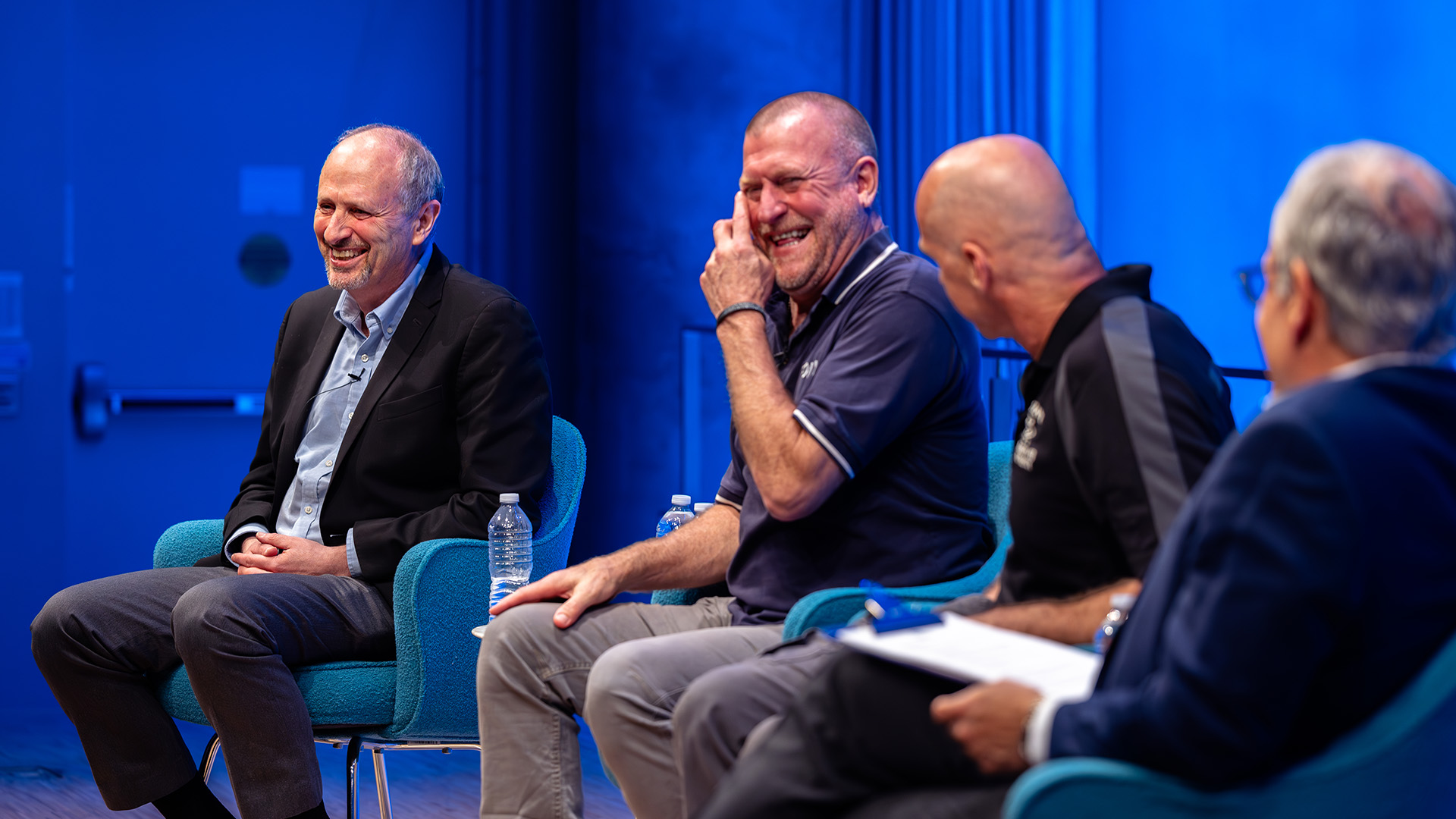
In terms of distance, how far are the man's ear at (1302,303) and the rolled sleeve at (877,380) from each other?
90cm

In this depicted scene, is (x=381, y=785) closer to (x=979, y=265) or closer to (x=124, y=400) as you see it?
(x=979, y=265)

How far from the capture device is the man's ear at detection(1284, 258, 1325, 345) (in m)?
1.18

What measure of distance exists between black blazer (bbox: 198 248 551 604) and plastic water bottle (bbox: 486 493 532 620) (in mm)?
28

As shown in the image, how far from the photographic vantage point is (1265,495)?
112cm

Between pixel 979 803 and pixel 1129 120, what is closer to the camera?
pixel 979 803

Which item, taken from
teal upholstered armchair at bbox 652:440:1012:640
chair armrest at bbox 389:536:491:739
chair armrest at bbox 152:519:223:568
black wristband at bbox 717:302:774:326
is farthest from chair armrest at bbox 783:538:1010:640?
chair armrest at bbox 152:519:223:568

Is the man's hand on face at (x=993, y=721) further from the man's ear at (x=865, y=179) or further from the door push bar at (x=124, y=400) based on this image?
the door push bar at (x=124, y=400)

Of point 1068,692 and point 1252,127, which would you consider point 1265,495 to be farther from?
point 1252,127

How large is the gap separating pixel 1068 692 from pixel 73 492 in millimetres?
4087

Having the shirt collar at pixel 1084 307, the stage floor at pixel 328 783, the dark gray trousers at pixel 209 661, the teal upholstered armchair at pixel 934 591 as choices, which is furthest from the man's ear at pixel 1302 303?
the stage floor at pixel 328 783

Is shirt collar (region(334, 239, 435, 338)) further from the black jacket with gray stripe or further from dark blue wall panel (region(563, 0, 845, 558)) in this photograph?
dark blue wall panel (region(563, 0, 845, 558))

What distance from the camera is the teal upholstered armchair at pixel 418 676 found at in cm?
247

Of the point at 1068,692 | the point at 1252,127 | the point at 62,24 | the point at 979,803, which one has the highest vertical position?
the point at 62,24

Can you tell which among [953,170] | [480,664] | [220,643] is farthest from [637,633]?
[953,170]
